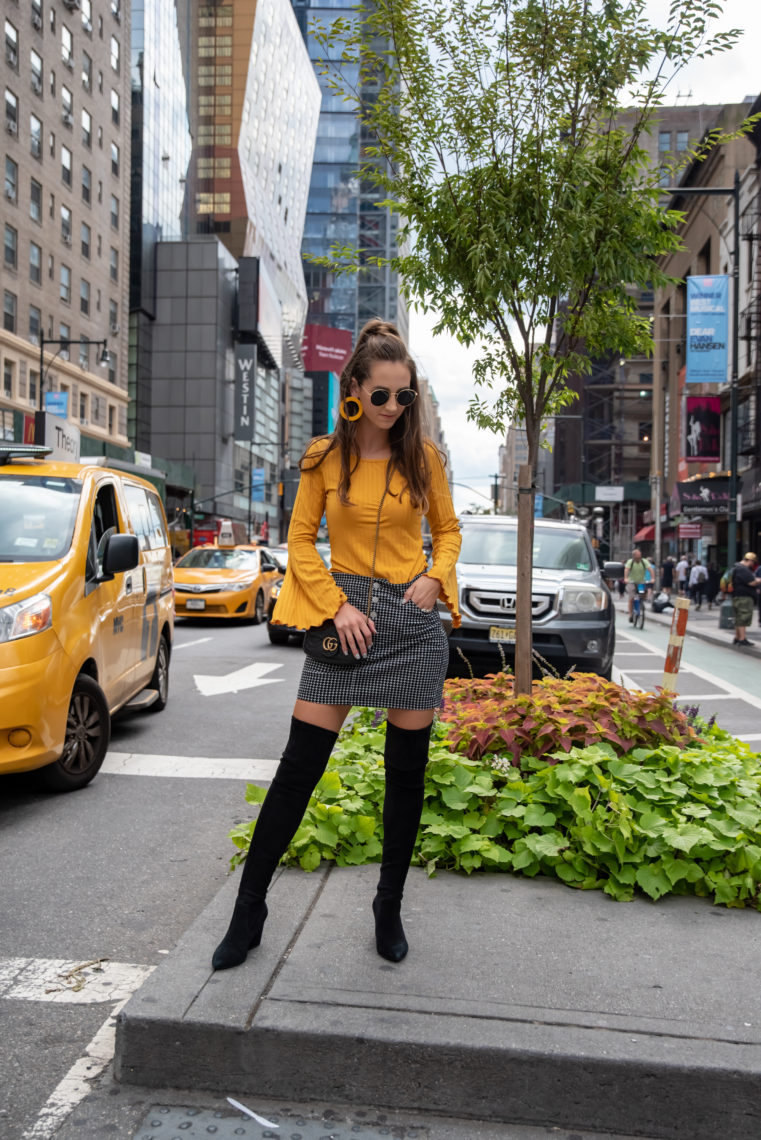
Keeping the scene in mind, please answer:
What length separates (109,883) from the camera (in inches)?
167

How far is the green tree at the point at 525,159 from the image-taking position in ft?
17.4

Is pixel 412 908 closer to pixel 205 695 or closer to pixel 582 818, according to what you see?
pixel 582 818

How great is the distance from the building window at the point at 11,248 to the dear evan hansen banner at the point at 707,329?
1139 inches

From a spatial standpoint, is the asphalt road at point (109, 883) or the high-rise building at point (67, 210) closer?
the asphalt road at point (109, 883)

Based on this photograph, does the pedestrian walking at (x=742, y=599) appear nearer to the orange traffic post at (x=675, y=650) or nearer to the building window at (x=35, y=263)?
the orange traffic post at (x=675, y=650)

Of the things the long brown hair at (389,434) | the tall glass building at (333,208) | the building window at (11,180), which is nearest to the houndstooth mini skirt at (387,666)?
the long brown hair at (389,434)

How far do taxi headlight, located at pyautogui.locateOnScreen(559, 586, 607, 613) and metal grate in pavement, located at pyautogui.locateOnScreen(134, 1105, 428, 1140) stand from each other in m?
6.98

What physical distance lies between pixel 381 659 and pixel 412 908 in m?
1.01

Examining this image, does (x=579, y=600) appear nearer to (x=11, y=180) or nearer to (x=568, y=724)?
(x=568, y=724)

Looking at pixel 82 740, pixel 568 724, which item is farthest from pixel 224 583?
pixel 568 724

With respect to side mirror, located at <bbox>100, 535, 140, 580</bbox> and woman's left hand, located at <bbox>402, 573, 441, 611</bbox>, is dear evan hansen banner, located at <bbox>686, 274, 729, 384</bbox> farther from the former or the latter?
woman's left hand, located at <bbox>402, 573, 441, 611</bbox>

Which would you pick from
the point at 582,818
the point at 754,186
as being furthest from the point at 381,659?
the point at 754,186

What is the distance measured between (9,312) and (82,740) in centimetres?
4068

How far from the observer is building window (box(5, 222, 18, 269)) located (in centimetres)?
4197
